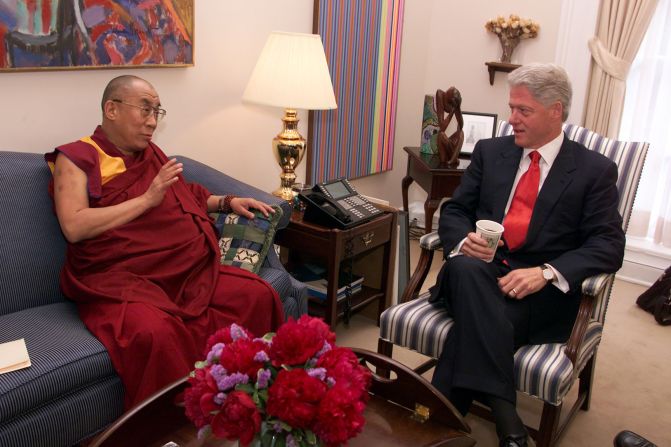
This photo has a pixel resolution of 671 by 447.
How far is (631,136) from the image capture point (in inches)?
162

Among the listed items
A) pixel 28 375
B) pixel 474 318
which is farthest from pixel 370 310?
pixel 28 375

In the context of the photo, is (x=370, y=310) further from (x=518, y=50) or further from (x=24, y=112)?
(x=518, y=50)

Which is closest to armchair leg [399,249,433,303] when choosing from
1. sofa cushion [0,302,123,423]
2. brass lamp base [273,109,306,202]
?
brass lamp base [273,109,306,202]

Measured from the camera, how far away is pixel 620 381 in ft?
9.78

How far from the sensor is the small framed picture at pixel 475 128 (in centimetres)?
410

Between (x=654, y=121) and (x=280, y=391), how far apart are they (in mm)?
3620

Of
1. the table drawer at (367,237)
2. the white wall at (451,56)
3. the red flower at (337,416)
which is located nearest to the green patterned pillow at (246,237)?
the table drawer at (367,237)

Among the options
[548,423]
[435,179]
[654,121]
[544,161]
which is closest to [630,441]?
[548,423]

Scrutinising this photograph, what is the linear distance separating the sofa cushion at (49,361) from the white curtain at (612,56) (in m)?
3.29

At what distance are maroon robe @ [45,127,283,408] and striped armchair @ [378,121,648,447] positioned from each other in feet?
1.62

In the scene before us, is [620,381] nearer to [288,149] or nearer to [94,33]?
[288,149]

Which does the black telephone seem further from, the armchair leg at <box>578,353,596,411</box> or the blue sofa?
the armchair leg at <box>578,353,596,411</box>

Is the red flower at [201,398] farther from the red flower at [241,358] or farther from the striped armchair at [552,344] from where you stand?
the striped armchair at [552,344]

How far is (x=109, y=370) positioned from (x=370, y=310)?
65.8 inches
